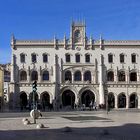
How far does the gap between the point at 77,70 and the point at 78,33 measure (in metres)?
7.44

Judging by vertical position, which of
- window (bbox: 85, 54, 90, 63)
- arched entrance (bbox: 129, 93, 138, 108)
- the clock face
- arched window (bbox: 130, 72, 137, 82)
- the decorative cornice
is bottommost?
arched entrance (bbox: 129, 93, 138, 108)

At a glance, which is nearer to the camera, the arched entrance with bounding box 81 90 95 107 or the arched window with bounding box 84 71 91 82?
the arched window with bounding box 84 71 91 82

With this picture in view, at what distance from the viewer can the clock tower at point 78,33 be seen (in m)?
83.9

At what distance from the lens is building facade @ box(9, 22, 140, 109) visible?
269ft

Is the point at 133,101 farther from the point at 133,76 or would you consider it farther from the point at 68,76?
the point at 68,76

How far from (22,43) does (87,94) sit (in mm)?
15847

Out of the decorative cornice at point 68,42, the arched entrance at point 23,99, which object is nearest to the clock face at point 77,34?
the decorative cornice at point 68,42

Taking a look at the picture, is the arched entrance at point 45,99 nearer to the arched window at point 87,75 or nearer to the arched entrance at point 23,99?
the arched entrance at point 23,99

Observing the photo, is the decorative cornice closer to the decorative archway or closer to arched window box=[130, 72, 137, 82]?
the decorative archway

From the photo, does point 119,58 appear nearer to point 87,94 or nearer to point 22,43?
point 87,94

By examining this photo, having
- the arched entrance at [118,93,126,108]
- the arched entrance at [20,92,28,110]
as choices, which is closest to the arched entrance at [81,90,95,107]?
the arched entrance at [118,93,126,108]

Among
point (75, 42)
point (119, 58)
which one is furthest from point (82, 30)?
point (119, 58)

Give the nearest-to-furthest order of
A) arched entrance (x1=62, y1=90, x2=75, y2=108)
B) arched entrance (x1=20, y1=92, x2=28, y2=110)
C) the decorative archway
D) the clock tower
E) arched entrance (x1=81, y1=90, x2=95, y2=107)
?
arched entrance (x1=20, y1=92, x2=28, y2=110) → the decorative archway → arched entrance (x1=62, y1=90, x2=75, y2=108) → arched entrance (x1=81, y1=90, x2=95, y2=107) → the clock tower

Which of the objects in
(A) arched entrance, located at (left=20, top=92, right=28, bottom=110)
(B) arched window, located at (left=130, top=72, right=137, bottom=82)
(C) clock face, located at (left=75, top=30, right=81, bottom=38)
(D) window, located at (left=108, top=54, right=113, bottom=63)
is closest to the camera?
(A) arched entrance, located at (left=20, top=92, right=28, bottom=110)
